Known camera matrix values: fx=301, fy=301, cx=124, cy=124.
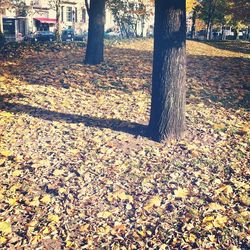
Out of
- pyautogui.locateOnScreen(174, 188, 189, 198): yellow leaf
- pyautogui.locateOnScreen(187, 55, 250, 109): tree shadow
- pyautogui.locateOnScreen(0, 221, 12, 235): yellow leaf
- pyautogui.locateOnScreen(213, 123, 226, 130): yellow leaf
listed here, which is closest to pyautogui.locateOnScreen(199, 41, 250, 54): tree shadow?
pyautogui.locateOnScreen(187, 55, 250, 109): tree shadow

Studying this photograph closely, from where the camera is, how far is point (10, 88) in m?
8.48

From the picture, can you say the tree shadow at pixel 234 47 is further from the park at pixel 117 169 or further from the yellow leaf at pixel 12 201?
the yellow leaf at pixel 12 201

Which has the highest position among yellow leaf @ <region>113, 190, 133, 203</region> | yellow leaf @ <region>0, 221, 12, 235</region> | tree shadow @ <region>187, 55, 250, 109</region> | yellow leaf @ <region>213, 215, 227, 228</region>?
tree shadow @ <region>187, 55, 250, 109</region>

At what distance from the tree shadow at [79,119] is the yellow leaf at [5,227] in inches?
119

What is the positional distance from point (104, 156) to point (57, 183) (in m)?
1.06

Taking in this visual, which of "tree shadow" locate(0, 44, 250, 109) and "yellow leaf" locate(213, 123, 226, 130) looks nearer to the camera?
"yellow leaf" locate(213, 123, 226, 130)

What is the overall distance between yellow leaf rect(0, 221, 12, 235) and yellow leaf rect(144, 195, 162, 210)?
69.0 inches

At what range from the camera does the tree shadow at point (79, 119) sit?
20.7ft

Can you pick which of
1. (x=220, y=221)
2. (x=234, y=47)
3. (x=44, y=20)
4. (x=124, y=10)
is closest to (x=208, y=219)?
(x=220, y=221)

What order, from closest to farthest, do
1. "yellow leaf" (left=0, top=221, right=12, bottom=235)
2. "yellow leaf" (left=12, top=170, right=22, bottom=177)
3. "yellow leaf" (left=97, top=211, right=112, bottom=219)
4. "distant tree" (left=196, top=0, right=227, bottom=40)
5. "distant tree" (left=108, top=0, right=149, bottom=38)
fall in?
"yellow leaf" (left=0, top=221, right=12, bottom=235) → "yellow leaf" (left=97, top=211, right=112, bottom=219) → "yellow leaf" (left=12, top=170, right=22, bottom=177) → "distant tree" (left=196, top=0, right=227, bottom=40) → "distant tree" (left=108, top=0, right=149, bottom=38)

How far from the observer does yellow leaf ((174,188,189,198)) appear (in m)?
4.31

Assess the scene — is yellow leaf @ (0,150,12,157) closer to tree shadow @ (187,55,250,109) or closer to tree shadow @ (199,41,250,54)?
A: tree shadow @ (187,55,250,109)

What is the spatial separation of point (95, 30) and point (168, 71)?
20.8ft

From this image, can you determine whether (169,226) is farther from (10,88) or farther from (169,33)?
(10,88)
